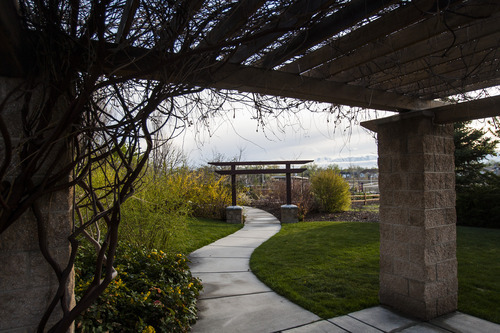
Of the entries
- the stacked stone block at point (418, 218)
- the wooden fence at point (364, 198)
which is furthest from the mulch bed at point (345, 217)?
the stacked stone block at point (418, 218)

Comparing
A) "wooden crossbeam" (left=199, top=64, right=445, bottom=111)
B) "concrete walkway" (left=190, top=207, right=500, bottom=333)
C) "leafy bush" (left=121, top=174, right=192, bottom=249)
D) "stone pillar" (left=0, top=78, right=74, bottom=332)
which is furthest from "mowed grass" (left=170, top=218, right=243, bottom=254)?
"stone pillar" (left=0, top=78, right=74, bottom=332)

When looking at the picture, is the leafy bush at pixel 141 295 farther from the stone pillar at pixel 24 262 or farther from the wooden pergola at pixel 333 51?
the wooden pergola at pixel 333 51

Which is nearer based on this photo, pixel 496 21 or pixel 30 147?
pixel 30 147

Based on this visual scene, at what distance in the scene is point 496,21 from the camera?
1634 millimetres

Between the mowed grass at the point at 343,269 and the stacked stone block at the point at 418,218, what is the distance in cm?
36

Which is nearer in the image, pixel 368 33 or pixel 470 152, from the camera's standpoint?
pixel 368 33

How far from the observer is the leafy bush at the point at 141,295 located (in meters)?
2.06

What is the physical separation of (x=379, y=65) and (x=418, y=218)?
4.30 ft

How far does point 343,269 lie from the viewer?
159 inches

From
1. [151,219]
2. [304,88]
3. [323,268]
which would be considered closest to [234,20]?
[304,88]

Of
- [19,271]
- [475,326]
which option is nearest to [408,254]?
[475,326]

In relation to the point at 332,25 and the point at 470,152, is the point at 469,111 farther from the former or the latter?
the point at 470,152

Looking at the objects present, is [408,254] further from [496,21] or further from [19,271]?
[19,271]

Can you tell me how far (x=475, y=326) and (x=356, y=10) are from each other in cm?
259
